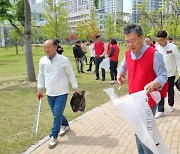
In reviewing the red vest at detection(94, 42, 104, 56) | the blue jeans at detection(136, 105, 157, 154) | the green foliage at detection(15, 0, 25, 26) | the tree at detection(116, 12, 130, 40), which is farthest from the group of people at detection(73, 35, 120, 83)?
the tree at detection(116, 12, 130, 40)

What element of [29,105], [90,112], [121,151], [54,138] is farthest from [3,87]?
[121,151]

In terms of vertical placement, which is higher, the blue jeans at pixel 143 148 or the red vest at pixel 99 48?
the red vest at pixel 99 48

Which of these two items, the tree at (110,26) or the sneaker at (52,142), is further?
the tree at (110,26)

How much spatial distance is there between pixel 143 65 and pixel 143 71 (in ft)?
0.20

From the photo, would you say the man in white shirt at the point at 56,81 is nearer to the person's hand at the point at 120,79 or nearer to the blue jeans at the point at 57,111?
the blue jeans at the point at 57,111

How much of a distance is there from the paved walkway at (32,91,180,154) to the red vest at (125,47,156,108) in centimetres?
159

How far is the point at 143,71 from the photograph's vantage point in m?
3.19

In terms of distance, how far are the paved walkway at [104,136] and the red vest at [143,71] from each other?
1.59m

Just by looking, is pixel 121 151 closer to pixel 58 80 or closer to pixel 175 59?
pixel 58 80

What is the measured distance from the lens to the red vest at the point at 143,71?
10.4 ft

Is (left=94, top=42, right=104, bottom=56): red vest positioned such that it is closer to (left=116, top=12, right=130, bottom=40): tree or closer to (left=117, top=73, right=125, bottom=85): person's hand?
(left=117, top=73, right=125, bottom=85): person's hand

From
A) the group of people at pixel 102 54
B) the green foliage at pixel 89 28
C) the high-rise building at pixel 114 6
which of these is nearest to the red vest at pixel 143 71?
the group of people at pixel 102 54

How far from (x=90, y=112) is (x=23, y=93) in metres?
3.44

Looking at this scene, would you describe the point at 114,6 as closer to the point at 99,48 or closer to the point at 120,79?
the point at 99,48
